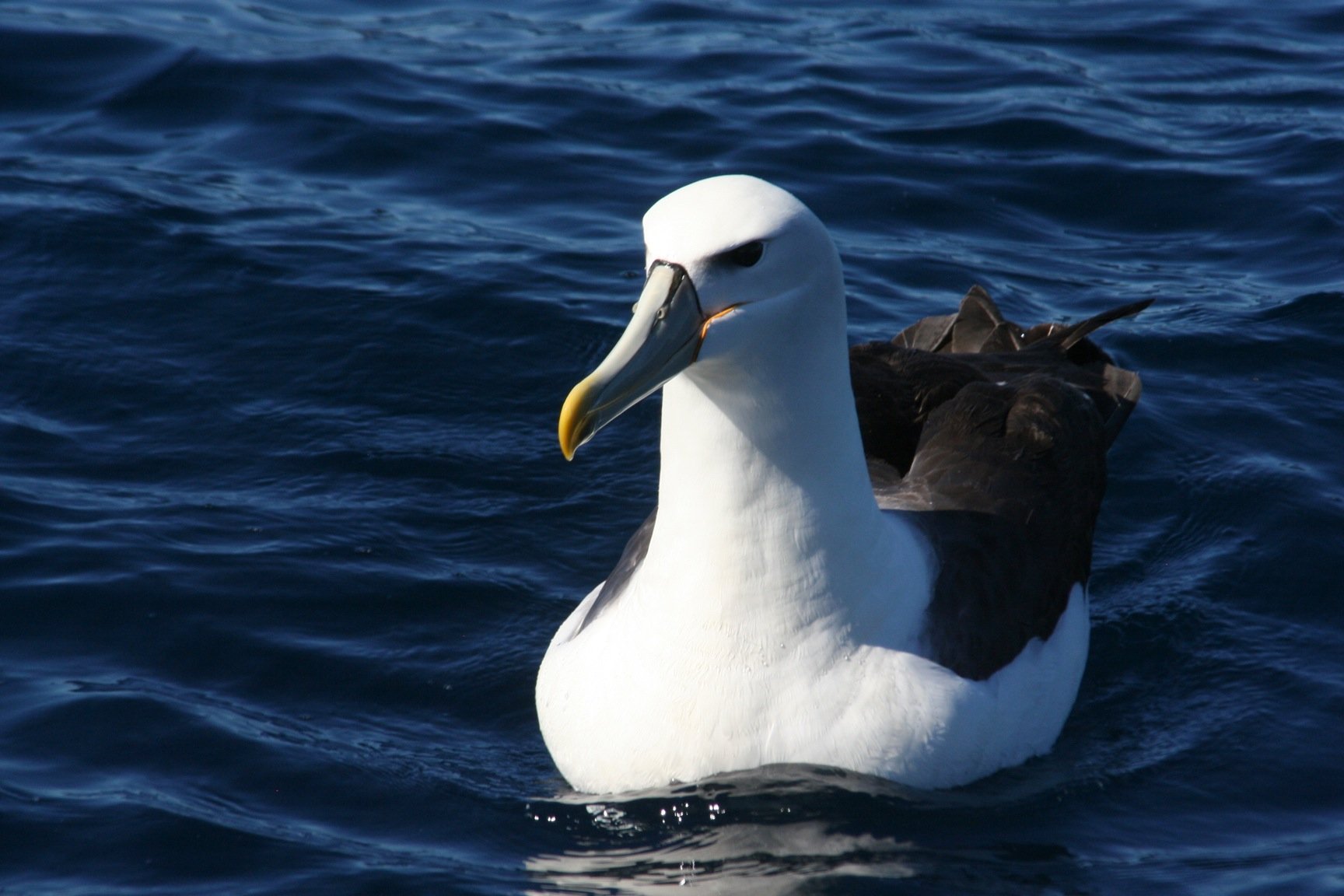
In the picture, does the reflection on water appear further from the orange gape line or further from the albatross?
the orange gape line

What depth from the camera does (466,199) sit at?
1187cm

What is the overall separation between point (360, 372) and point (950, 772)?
4.87 m

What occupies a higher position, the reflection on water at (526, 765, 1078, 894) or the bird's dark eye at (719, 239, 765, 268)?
the bird's dark eye at (719, 239, 765, 268)

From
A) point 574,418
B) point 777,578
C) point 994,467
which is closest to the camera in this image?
point 574,418

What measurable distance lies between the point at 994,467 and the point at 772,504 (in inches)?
68.6

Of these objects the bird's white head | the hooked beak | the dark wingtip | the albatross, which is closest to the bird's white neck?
the albatross

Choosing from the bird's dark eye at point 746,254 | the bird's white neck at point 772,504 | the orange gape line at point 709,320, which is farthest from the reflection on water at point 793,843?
the bird's dark eye at point 746,254

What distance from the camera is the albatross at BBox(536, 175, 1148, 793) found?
5.14m

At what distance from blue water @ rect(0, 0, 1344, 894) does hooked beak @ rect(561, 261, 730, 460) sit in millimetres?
1466

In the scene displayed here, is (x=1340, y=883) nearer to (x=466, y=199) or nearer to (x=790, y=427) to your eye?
(x=790, y=427)

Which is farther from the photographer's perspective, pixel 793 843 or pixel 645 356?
pixel 793 843

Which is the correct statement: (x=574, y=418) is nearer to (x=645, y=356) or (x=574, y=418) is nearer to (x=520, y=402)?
(x=645, y=356)

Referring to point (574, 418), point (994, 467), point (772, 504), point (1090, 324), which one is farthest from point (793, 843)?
point (1090, 324)

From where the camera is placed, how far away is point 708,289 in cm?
510
